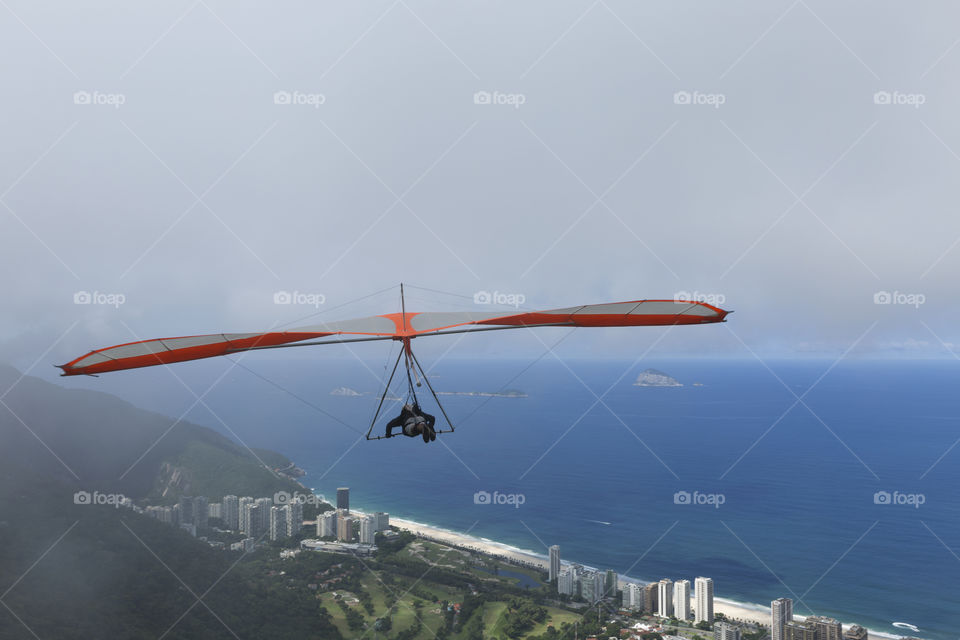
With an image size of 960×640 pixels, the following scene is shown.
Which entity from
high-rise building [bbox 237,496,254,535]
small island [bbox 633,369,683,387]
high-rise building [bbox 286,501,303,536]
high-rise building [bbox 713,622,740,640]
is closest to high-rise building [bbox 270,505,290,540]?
high-rise building [bbox 286,501,303,536]

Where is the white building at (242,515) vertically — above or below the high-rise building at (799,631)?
above

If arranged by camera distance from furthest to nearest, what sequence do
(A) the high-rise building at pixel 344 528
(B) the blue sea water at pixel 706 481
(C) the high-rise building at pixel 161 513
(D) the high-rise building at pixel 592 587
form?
(C) the high-rise building at pixel 161 513 → (A) the high-rise building at pixel 344 528 → (B) the blue sea water at pixel 706 481 → (D) the high-rise building at pixel 592 587

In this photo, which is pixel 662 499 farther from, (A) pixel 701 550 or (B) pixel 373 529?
(B) pixel 373 529

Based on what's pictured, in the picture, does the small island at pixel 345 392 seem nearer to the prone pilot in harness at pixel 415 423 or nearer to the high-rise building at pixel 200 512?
the high-rise building at pixel 200 512

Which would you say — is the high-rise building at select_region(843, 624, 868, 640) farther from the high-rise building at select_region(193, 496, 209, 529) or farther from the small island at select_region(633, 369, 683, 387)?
the small island at select_region(633, 369, 683, 387)

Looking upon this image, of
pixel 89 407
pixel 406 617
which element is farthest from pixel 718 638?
pixel 89 407

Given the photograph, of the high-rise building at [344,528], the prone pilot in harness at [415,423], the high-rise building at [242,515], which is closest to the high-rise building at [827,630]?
the prone pilot in harness at [415,423]

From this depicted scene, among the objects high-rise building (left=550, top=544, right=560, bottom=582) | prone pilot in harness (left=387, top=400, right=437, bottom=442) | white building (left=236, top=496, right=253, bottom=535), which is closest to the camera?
prone pilot in harness (left=387, top=400, right=437, bottom=442)
